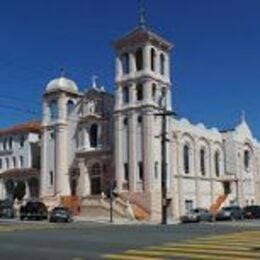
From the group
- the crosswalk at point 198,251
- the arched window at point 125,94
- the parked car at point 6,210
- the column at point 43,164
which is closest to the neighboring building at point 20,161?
the column at point 43,164

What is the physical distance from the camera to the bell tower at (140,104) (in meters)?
63.6

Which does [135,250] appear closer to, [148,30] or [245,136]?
[148,30]

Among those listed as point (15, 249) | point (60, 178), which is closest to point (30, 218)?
point (60, 178)

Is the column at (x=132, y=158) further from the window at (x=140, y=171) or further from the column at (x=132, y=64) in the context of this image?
the column at (x=132, y=64)

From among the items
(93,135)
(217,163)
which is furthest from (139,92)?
(217,163)

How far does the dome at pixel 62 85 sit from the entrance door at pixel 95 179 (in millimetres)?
10489

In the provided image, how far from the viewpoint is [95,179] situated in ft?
232

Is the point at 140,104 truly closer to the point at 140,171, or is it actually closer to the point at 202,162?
the point at 140,171

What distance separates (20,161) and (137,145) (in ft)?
79.5

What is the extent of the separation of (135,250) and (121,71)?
4996 cm

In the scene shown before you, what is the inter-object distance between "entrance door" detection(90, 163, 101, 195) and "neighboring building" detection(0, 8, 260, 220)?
0.11 m

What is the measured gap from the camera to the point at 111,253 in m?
18.4

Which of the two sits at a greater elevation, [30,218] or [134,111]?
[134,111]

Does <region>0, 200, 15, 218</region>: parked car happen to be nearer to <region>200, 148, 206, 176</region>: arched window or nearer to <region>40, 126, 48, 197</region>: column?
<region>40, 126, 48, 197</region>: column
